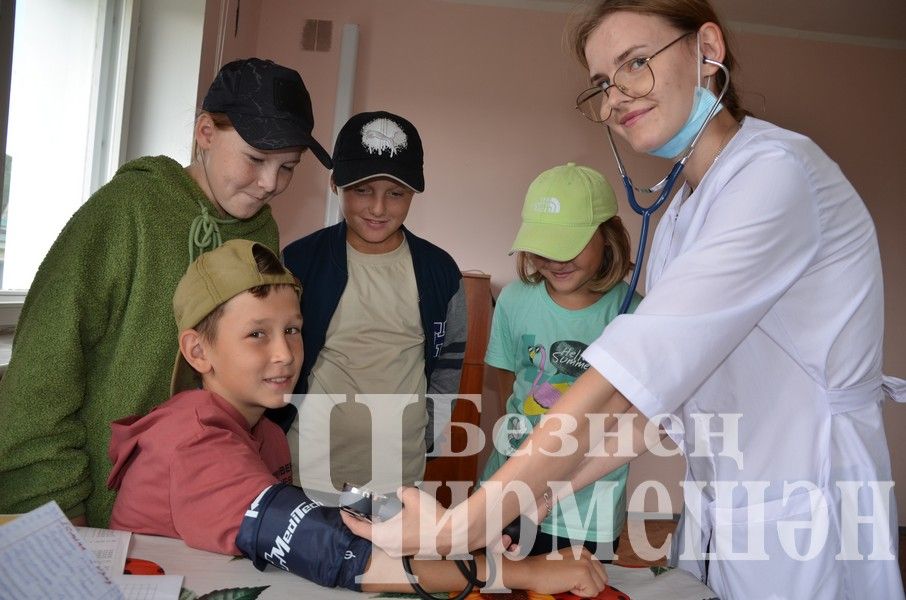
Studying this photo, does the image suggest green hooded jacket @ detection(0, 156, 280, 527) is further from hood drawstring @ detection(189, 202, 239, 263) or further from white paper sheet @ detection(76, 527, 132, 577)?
white paper sheet @ detection(76, 527, 132, 577)

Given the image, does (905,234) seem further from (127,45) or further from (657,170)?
(127,45)

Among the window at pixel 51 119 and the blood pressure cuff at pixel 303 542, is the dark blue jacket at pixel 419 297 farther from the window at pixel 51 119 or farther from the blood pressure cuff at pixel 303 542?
the window at pixel 51 119

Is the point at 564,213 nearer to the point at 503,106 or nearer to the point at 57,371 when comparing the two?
the point at 57,371

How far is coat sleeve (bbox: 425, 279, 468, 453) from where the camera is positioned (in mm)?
1841

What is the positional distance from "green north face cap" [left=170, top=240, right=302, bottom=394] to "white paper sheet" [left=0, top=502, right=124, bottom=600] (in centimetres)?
44

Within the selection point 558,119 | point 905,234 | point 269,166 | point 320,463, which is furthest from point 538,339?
point 905,234

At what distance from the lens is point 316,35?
3.55 meters

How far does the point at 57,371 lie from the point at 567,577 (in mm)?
767

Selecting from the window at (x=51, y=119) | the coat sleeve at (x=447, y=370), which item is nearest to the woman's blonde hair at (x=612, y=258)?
the coat sleeve at (x=447, y=370)

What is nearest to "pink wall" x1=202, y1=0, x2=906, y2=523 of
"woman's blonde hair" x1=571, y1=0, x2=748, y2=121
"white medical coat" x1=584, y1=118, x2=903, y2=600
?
"woman's blonde hair" x1=571, y1=0, x2=748, y2=121

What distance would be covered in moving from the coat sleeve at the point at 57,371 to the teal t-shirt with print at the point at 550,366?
2.73 ft

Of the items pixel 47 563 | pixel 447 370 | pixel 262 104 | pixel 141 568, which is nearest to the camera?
pixel 47 563

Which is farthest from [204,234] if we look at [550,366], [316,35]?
[316,35]

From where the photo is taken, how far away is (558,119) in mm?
3732
